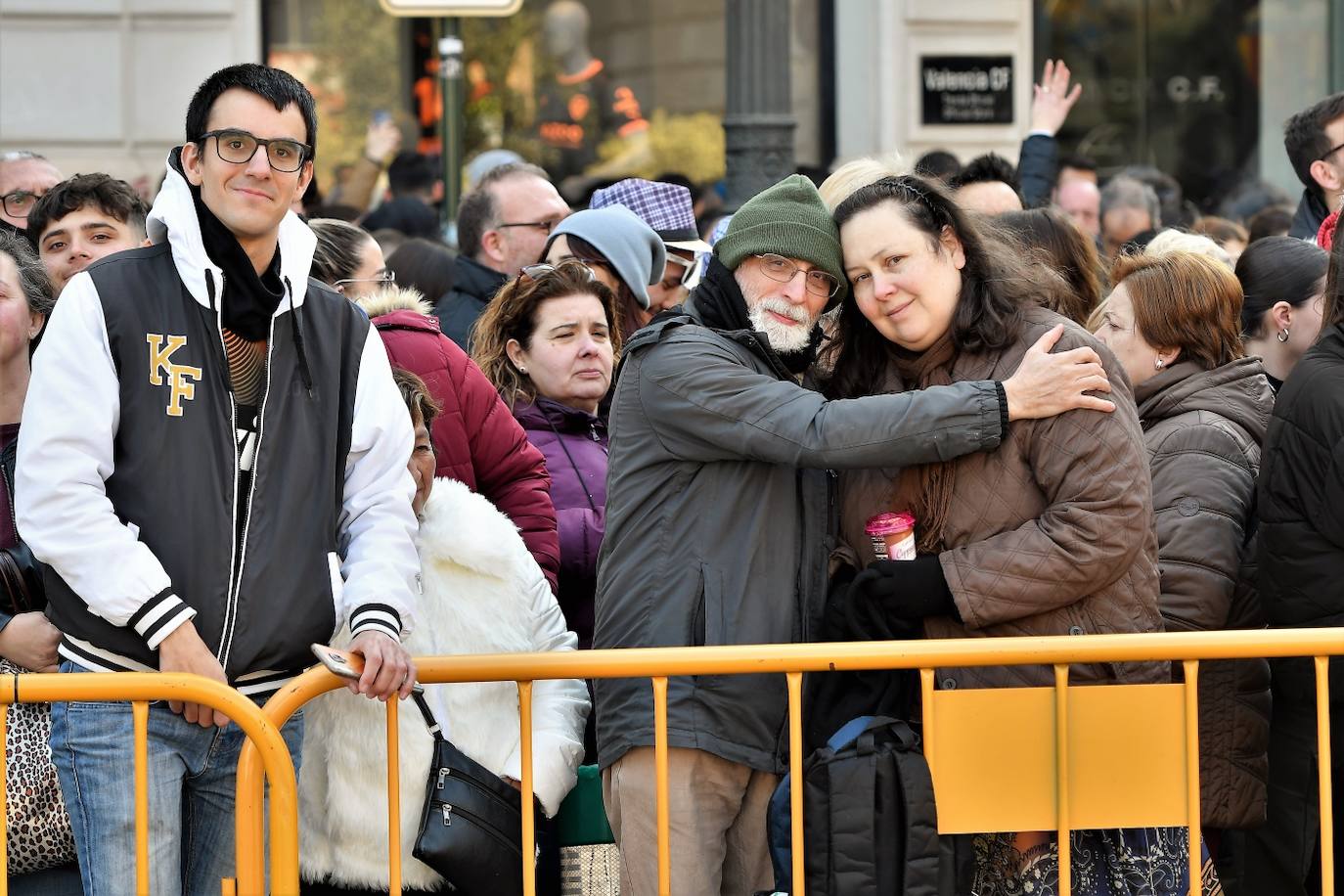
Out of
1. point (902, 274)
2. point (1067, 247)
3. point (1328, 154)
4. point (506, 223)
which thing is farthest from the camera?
point (506, 223)

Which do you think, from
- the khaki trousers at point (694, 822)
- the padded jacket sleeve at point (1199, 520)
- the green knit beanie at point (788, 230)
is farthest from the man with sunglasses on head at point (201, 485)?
the padded jacket sleeve at point (1199, 520)

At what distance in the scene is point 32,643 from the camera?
3646mm

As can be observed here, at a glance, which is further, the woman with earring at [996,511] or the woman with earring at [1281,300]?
the woman with earring at [1281,300]

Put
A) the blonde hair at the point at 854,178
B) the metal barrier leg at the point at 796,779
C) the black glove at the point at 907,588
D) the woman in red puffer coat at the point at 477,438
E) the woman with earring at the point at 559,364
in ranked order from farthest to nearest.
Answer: the woman with earring at the point at 559,364 < the woman in red puffer coat at the point at 477,438 < the blonde hair at the point at 854,178 < the black glove at the point at 907,588 < the metal barrier leg at the point at 796,779

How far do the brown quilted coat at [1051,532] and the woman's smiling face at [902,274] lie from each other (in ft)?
0.44

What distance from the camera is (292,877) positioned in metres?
3.45

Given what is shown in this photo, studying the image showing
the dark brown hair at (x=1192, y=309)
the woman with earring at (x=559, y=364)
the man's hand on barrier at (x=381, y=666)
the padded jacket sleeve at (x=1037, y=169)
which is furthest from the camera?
the padded jacket sleeve at (x=1037, y=169)

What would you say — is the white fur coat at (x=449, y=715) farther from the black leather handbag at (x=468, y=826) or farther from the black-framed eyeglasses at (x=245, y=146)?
the black-framed eyeglasses at (x=245, y=146)

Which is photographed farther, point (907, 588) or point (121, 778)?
point (907, 588)

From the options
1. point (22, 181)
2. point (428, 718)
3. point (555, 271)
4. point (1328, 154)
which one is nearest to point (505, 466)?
point (555, 271)

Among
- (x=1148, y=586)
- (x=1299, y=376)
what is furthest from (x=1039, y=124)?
(x=1148, y=586)

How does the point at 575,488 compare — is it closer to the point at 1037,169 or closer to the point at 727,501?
the point at 727,501

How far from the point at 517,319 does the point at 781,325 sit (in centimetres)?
154

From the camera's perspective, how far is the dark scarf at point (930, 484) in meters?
3.79
